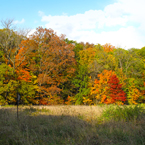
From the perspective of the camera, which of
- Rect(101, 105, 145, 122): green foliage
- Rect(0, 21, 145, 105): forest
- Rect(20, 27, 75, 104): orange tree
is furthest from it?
Rect(20, 27, 75, 104): orange tree

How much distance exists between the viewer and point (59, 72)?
3191 centimetres

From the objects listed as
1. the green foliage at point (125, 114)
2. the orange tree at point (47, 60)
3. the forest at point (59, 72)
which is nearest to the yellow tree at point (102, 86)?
the forest at point (59, 72)

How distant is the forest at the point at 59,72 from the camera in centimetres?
2566

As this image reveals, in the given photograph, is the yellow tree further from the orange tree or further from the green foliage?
the green foliage

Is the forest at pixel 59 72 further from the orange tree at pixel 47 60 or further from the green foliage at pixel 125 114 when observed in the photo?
the green foliage at pixel 125 114

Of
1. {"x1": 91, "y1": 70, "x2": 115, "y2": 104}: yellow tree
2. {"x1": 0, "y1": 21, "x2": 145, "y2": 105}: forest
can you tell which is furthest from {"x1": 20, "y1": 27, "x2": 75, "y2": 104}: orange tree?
{"x1": 91, "y1": 70, "x2": 115, "y2": 104}: yellow tree

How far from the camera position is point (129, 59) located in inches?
1469

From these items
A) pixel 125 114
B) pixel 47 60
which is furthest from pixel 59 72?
pixel 125 114

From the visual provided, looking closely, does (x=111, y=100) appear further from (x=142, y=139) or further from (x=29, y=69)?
(x=142, y=139)

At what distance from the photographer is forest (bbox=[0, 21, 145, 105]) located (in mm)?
25656

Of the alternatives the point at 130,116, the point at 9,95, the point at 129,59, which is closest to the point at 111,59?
the point at 129,59

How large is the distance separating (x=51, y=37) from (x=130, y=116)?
26429 mm

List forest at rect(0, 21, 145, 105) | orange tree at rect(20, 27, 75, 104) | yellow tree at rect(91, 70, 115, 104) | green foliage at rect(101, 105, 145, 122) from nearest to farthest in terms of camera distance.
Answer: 1. green foliage at rect(101, 105, 145, 122)
2. forest at rect(0, 21, 145, 105)
3. orange tree at rect(20, 27, 75, 104)
4. yellow tree at rect(91, 70, 115, 104)

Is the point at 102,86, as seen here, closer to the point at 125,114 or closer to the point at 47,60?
the point at 47,60
